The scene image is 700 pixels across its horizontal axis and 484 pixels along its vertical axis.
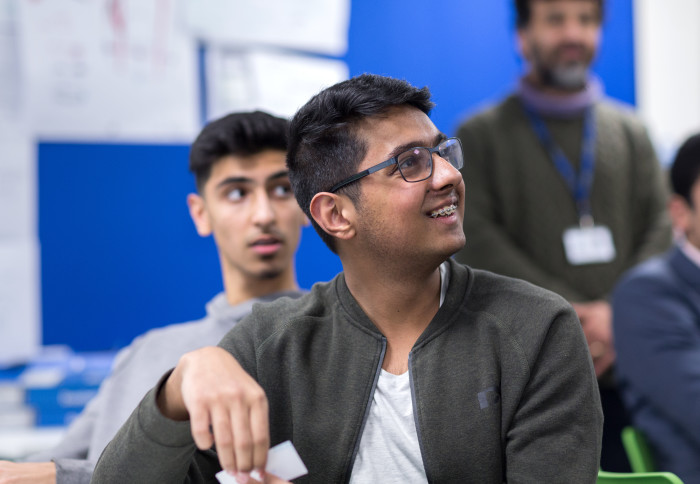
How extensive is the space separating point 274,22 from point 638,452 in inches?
84.0

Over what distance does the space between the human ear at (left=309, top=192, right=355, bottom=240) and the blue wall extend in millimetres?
1622

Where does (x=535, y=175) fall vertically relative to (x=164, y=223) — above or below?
above

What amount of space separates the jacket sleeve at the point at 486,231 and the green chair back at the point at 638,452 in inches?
28.8

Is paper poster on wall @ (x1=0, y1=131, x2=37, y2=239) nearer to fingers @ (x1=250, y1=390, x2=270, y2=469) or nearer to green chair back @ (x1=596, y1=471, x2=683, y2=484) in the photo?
fingers @ (x1=250, y1=390, x2=270, y2=469)

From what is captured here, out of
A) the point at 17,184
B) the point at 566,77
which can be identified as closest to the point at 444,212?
the point at 566,77

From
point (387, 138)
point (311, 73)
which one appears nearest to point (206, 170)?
point (387, 138)

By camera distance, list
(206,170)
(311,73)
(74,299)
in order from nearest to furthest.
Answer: (206,170)
(74,299)
(311,73)

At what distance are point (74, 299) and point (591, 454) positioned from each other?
2241 mm

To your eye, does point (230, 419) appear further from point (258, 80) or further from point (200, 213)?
point (258, 80)

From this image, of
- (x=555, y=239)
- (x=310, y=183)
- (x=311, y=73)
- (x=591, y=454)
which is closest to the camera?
(x=591, y=454)

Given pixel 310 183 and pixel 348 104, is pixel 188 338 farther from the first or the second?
pixel 348 104

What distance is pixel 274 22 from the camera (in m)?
3.09

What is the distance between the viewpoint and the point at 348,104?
1.38 meters

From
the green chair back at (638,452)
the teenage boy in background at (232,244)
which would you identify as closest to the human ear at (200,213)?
the teenage boy in background at (232,244)
